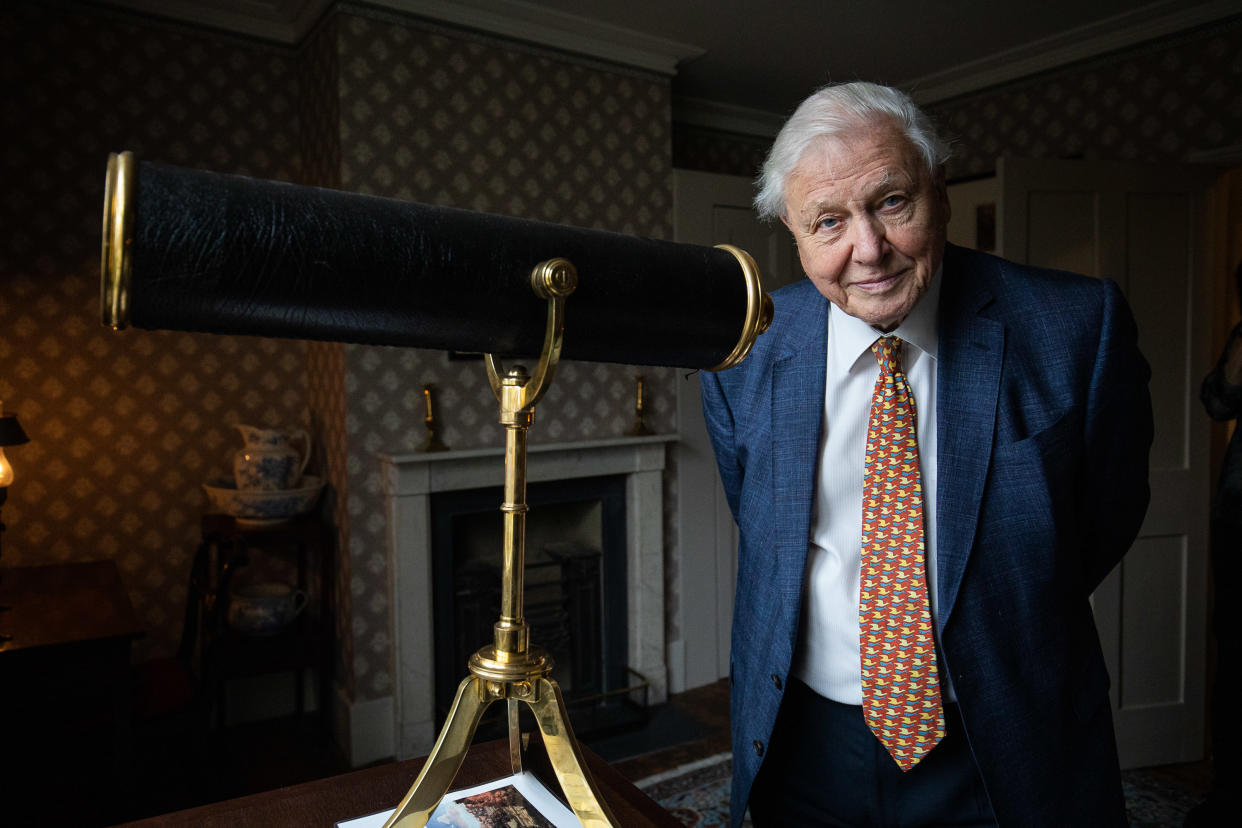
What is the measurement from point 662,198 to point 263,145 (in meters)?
1.74

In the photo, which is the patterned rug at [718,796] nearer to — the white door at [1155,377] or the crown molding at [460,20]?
the white door at [1155,377]

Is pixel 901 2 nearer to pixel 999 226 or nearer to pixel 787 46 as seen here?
pixel 787 46

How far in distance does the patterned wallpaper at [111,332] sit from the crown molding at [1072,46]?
10.3 feet

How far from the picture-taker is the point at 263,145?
3598mm

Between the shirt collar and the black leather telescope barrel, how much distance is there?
0.74 meters

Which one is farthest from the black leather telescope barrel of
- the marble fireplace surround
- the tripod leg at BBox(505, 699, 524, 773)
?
the marble fireplace surround

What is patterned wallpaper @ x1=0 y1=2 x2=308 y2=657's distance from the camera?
10.3 feet

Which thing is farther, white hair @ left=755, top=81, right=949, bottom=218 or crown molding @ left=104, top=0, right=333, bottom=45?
crown molding @ left=104, top=0, right=333, bottom=45

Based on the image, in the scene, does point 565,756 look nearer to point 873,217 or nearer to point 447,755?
point 447,755

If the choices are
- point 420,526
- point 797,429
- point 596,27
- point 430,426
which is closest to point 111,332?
point 430,426

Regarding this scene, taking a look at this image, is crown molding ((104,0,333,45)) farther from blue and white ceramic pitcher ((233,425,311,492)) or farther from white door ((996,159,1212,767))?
white door ((996,159,1212,767))

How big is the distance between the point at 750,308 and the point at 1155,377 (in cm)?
319

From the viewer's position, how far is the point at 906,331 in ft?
4.29

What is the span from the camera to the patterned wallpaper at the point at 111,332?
10.3ft
